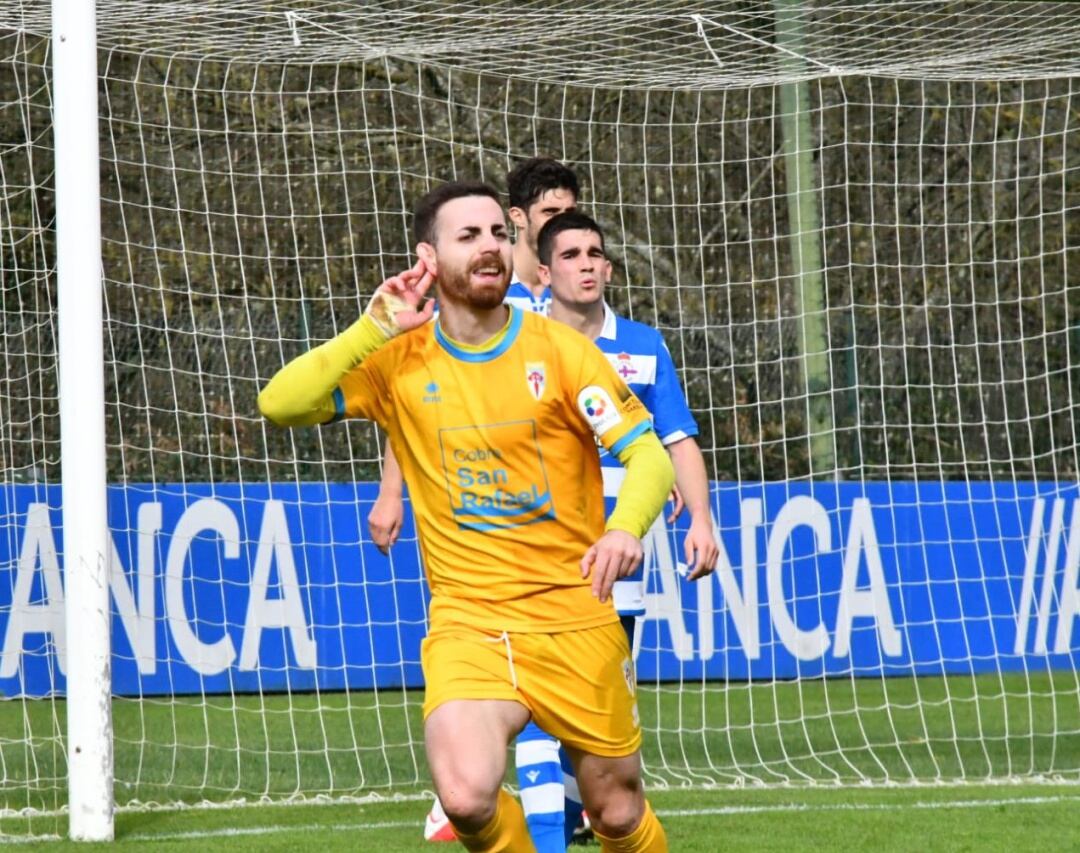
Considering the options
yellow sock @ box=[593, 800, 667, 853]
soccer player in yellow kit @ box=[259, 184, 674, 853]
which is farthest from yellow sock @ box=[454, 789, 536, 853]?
yellow sock @ box=[593, 800, 667, 853]

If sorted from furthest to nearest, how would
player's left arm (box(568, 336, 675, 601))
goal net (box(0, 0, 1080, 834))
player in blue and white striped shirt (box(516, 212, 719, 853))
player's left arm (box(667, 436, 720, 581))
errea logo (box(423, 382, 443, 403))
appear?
goal net (box(0, 0, 1080, 834)), player in blue and white striped shirt (box(516, 212, 719, 853)), player's left arm (box(667, 436, 720, 581)), errea logo (box(423, 382, 443, 403)), player's left arm (box(568, 336, 675, 601))

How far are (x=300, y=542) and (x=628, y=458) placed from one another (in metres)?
6.29

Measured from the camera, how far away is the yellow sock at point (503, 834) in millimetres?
4121

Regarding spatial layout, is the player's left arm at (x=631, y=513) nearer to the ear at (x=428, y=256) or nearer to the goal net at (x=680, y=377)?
the ear at (x=428, y=256)

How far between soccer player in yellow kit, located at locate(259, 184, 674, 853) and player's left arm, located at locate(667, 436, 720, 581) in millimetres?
504

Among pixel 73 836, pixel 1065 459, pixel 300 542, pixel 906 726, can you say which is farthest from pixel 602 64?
pixel 1065 459

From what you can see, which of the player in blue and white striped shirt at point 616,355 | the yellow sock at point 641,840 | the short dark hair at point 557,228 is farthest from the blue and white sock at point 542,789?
the short dark hair at point 557,228

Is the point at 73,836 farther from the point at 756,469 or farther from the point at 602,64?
the point at 756,469

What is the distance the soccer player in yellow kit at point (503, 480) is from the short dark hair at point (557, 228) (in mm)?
1105

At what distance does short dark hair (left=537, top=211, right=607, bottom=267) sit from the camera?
545 centimetres

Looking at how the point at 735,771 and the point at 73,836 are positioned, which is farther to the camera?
the point at 735,771

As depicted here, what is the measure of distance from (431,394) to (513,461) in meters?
0.25

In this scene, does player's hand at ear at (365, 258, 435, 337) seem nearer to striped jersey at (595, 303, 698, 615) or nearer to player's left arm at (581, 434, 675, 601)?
player's left arm at (581, 434, 675, 601)

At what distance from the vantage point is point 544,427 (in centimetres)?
426
